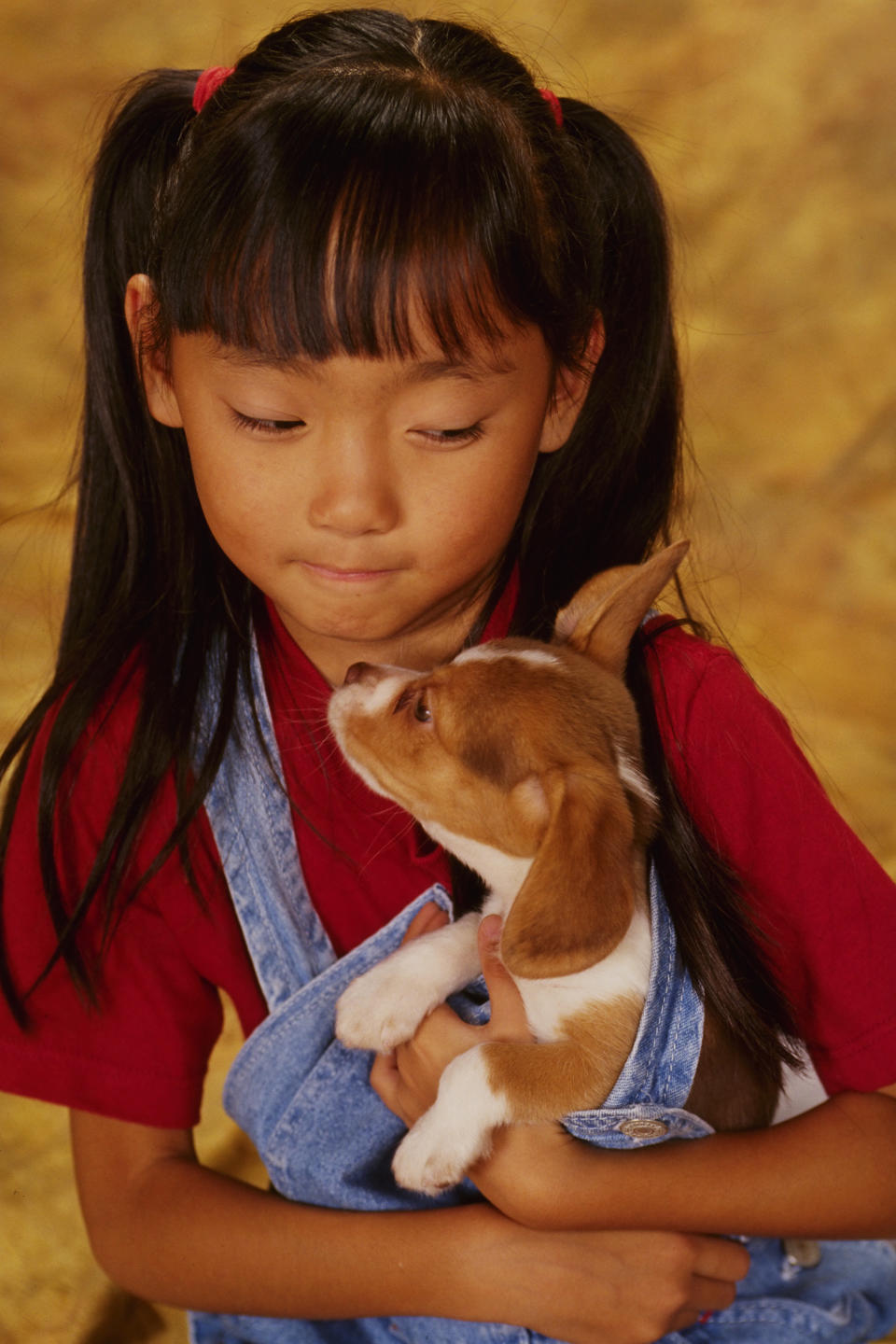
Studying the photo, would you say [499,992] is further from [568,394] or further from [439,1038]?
[568,394]

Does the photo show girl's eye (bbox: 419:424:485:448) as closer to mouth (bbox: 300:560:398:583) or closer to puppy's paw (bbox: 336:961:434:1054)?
mouth (bbox: 300:560:398:583)

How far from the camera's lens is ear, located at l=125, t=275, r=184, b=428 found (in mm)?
1494

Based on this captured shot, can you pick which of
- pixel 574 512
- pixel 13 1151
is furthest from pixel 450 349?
pixel 13 1151

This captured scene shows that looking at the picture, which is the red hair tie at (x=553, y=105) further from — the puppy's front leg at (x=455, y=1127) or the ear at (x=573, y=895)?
the puppy's front leg at (x=455, y=1127)

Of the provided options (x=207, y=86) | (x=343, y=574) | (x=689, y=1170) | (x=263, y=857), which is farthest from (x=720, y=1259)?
(x=207, y=86)

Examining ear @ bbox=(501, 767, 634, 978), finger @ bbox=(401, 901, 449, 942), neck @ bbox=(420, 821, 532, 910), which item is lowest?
finger @ bbox=(401, 901, 449, 942)

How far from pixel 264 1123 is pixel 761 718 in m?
0.73

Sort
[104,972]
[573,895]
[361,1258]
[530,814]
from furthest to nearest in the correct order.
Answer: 1. [104,972]
2. [361,1258]
3. [530,814]
4. [573,895]

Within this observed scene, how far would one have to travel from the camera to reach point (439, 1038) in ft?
5.03

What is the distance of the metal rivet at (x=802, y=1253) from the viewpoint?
67.0 inches

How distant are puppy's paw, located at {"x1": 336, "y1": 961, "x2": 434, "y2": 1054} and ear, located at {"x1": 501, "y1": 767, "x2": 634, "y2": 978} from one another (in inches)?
12.0

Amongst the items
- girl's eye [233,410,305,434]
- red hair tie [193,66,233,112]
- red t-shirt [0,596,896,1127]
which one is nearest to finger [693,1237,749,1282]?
red t-shirt [0,596,896,1127]

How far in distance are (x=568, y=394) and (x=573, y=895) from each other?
1.89ft

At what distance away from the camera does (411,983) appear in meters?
1.55
